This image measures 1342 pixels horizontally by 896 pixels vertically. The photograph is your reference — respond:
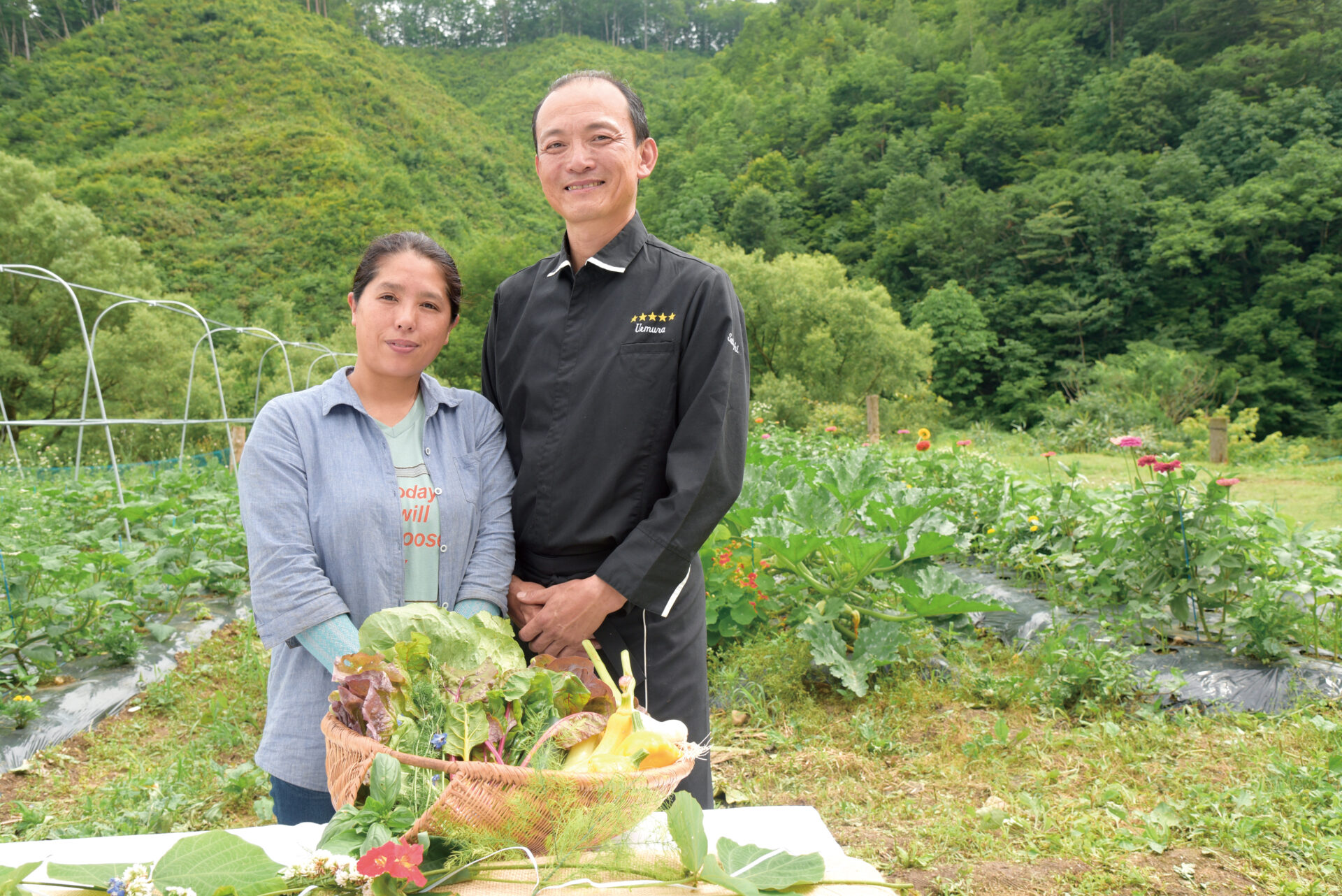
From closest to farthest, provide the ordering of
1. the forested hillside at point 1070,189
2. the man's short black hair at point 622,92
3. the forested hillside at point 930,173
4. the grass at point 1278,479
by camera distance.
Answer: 1. the man's short black hair at point 622,92
2. the grass at point 1278,479
3. the forested hillside at point 1070,189
4. the forested hillside at point 930,173

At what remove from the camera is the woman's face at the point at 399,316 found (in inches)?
61.3

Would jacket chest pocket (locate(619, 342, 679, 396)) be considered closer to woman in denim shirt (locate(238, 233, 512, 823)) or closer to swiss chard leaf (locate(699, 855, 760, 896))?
woman in denim shirt (locate(238, 233, 512, 823))

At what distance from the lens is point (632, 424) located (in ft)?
5.27

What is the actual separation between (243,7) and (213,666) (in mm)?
61800

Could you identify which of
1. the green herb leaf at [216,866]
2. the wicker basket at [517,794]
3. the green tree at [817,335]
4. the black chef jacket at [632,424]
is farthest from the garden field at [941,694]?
the green tree at [817,335]

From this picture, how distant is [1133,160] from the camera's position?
36875 millimetres

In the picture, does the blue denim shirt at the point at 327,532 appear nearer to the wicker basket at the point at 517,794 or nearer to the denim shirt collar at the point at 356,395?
the denim shirt collar at the point at 356,395

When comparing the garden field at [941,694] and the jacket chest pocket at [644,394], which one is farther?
the garden field at [941,694]

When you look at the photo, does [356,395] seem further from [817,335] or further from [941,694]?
[817,335]

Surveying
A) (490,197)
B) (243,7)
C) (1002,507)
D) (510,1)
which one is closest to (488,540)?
(1002,507)

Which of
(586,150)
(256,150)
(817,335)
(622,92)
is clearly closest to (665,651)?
(586,150)

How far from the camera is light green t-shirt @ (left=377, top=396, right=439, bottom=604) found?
1.53 metres

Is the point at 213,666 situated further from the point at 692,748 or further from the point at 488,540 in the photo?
the point at 692,748

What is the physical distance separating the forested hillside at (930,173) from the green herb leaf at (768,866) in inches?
837
